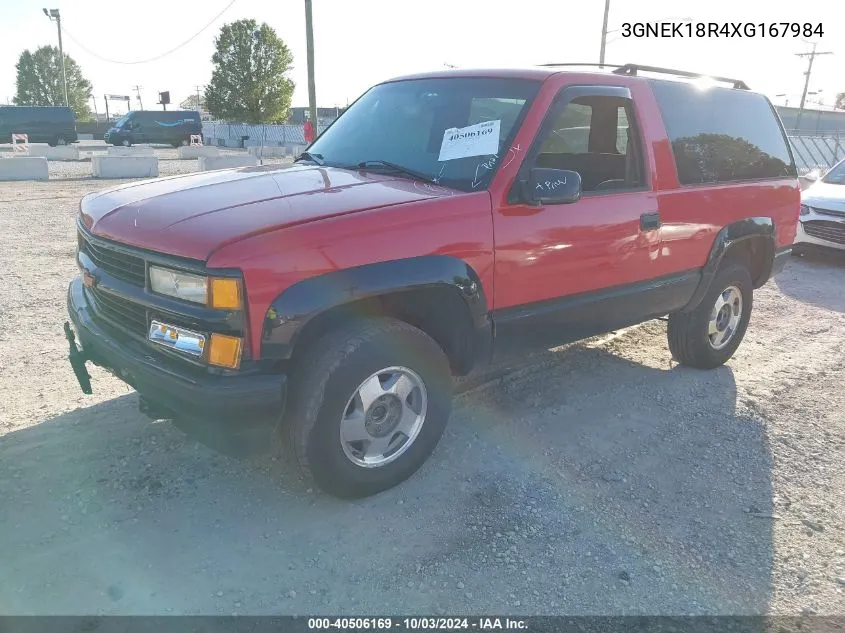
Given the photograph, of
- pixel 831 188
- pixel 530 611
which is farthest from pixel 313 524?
pixel 831 188

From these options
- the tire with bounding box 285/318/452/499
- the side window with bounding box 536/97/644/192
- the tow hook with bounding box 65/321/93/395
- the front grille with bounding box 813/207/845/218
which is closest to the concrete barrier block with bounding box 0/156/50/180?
the tow hook with bounding box 65/321/93/395

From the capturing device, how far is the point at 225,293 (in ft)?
8.14

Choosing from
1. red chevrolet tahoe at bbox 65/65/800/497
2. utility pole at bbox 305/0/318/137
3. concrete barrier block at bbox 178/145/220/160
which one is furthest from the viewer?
concrete barrier block at bbox 178/145/220/160

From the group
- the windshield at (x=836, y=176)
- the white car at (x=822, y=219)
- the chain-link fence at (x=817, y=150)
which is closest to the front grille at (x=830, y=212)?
the white car at (x=822, y=219)

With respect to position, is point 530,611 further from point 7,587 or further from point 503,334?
point 7,587

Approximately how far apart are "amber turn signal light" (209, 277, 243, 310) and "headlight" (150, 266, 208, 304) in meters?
0.04

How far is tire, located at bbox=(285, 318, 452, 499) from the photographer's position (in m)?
2.76

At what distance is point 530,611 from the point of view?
8.08ft

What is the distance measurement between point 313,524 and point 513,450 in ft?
4.02

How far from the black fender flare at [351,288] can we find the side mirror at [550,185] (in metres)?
0.50

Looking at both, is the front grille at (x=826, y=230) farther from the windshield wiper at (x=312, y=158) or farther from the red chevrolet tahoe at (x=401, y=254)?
the windshield wiper at (x=312, y=158)

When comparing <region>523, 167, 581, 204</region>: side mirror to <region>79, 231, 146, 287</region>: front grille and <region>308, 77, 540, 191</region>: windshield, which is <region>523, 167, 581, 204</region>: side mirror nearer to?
<region>308, 77, 540, 191</region>: windshield

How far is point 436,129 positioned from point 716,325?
2728 mm

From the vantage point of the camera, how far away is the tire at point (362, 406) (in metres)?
2.76
